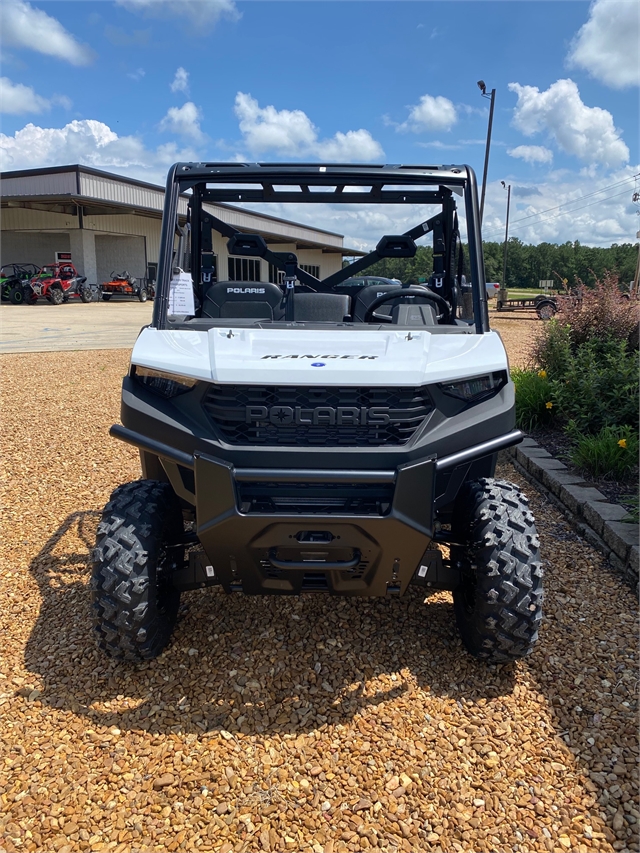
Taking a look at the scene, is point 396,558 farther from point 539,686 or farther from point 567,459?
point 567,459

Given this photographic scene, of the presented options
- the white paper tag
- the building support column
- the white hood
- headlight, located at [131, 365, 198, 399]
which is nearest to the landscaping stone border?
the white hood

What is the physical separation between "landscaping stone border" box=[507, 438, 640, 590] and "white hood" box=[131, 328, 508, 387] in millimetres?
1537

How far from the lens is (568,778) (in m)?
2.18

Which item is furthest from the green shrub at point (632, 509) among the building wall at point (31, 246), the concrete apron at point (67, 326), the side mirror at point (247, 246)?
the building wall at point (31, 246)

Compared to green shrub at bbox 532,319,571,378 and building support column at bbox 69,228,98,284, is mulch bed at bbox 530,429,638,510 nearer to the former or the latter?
green shrub at bbox 532,319,571,378

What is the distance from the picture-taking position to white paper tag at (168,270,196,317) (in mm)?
2998

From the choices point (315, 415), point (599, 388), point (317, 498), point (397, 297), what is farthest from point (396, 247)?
point (599, 388)

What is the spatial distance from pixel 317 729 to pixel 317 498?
0.85 meters

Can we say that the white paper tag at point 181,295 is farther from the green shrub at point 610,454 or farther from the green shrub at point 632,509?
the green shrub at point 610,454

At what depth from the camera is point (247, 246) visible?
3.85m

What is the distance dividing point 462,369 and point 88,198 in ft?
83.9

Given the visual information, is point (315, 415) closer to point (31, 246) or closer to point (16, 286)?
point (16, 286)

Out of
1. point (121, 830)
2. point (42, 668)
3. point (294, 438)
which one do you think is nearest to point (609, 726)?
point (294, 438)

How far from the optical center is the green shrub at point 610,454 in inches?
173
